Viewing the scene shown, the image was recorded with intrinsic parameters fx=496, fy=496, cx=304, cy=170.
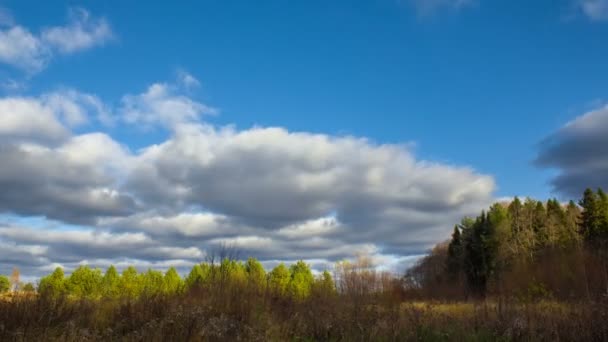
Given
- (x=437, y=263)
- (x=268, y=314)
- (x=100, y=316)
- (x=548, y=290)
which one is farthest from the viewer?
(x=437, y=263)

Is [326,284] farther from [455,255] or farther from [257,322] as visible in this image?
[455,255]

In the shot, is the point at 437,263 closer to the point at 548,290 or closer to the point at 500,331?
A: the point at 548,290

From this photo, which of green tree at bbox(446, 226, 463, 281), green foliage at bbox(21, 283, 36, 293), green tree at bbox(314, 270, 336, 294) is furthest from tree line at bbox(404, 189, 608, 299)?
green foliage at bbox(21, 283, 36, 293)

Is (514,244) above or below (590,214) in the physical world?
below

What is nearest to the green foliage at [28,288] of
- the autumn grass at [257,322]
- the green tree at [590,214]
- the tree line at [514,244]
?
the autumn grass at [257,322]

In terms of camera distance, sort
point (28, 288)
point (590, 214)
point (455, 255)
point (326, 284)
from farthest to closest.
→ point (455, 255), point (590, 214), point (326, 284), point (28, 288)

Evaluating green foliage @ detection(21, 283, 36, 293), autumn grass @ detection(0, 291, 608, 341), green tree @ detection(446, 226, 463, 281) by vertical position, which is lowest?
autumn grass @ detection(0, 291, 608, 341)

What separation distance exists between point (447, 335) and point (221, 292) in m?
6.57

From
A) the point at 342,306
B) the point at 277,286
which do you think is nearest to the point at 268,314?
the point at 342,306

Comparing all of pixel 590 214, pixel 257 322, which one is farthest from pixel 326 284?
pixel 590 214

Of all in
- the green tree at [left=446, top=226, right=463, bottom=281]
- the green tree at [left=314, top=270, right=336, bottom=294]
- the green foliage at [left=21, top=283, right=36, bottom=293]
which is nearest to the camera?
the green foliage at [left=21, top=283, right=36, bottom=293]

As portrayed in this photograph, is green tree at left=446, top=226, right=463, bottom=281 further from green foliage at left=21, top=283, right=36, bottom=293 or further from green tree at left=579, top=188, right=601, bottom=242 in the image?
green foliage at left=21, top=283, right=36, bottom=293

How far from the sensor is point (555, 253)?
2517cm

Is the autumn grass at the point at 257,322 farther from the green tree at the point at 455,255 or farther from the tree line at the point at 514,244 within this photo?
the green tree at the point at 455,255
